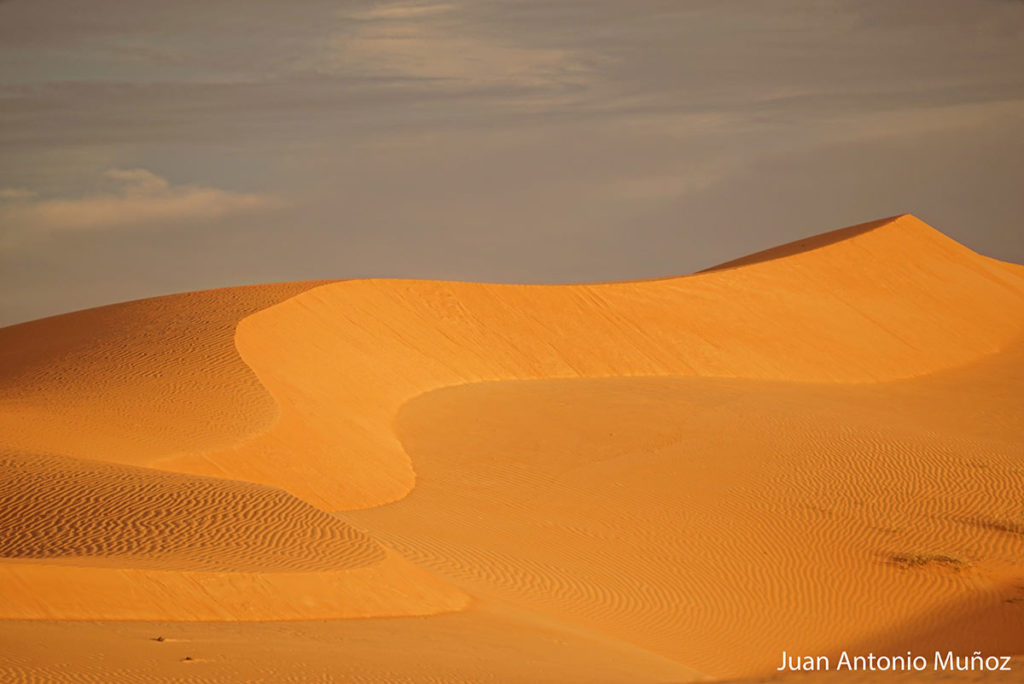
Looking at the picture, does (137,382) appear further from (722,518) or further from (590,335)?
(590,335)

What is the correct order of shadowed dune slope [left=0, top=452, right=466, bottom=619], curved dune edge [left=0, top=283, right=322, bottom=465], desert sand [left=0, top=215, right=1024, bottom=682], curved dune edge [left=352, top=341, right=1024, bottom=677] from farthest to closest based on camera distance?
curved dune edge [left=0, top=283, right=322, bottom=465] < curved dune edge [left=352, top=341, right=1024, bottom=677] < desert sand [left=0, top=215, right=1024, bottom=682] < shadowed dune slope [left=0, top=452, right=466, bottom=619]

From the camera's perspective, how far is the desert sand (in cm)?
1117

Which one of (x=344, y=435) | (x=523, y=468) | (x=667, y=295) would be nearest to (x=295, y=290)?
(x=344, y=435)

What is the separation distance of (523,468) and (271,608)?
30.9ft

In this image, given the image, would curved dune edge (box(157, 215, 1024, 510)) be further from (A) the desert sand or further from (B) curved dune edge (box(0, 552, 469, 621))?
(B) curved dune edge (box(0, 552, 469, 621))

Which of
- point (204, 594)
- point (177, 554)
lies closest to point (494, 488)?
point (177, 554)

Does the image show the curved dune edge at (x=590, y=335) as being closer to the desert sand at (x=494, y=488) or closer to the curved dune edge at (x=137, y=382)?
the desert sand at (x=494, y=488)

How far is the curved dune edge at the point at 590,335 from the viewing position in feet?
66.1

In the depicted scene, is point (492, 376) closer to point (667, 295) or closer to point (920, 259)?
point (667, 295)

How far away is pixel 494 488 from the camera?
19.5 m

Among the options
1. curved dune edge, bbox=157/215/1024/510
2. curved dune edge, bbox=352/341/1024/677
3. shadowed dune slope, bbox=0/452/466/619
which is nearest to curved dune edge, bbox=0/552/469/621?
shadowed dune slope, bbox=0/452/466/619

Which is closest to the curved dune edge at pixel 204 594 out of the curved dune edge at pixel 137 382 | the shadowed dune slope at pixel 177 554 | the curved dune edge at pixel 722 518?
the shadowed dune slope at pixel 177 554

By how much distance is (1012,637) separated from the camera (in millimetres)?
15188

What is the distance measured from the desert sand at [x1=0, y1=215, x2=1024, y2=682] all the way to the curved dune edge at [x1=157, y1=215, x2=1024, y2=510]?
0.12 meters
